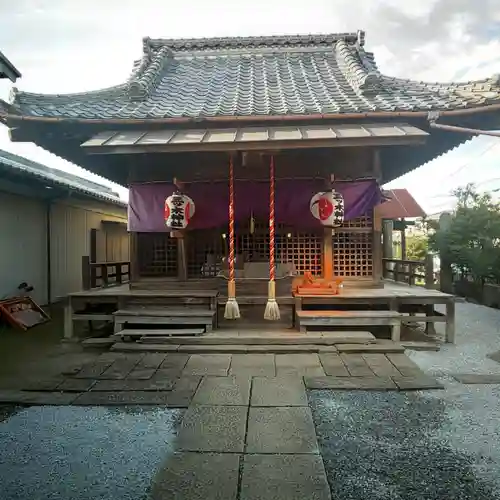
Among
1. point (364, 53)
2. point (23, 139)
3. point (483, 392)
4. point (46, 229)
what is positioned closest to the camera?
point (483, 392)

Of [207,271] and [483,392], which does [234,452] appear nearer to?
[483,392]

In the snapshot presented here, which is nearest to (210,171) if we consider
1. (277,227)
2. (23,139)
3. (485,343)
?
(277,227)

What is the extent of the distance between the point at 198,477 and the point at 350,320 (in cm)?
423

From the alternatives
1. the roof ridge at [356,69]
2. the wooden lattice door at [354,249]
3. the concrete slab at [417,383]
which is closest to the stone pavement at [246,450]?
the concrete slab at [417,383]

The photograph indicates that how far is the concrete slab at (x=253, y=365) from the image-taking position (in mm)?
4964

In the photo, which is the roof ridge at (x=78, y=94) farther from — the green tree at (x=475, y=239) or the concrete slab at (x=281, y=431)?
the green tree at (x=475, y=239)

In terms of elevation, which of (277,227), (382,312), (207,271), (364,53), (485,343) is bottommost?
(485,343)

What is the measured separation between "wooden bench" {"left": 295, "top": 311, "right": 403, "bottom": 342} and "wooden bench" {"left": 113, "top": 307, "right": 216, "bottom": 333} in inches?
59.1

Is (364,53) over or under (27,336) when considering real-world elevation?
over

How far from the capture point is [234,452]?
119 inches

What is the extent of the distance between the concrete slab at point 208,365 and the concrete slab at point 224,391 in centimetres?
23

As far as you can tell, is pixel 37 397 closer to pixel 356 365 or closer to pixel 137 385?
pixel 137 385

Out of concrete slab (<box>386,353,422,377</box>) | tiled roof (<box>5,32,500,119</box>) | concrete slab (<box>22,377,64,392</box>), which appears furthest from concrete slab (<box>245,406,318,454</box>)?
tiled roof (<box>5,32,500,119</box>)

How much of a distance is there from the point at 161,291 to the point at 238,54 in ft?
20.9
